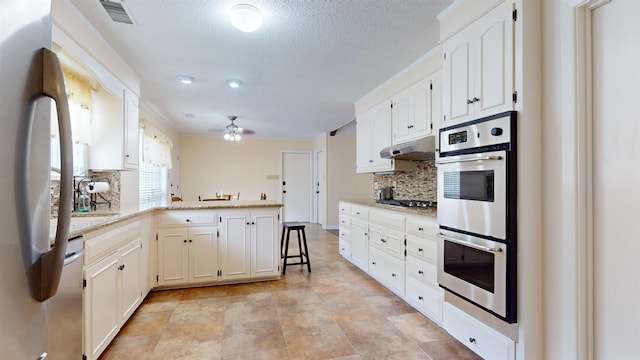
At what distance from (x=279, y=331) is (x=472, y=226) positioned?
163 centimetres

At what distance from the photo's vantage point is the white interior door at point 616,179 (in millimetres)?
1250

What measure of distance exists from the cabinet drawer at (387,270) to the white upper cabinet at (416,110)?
129 centimetres

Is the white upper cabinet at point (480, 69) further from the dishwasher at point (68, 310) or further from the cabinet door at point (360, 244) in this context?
the dishwasher at point (68, 310)

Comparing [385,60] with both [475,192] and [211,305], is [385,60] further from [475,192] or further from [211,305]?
[211,305]

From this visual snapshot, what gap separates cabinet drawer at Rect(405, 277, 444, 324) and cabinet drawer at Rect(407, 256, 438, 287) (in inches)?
1.5

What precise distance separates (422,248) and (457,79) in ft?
4.51

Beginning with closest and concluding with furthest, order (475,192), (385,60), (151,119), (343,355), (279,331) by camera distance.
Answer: (475,192) → (343,355) → (279,331) → (385,60) → (151,119)

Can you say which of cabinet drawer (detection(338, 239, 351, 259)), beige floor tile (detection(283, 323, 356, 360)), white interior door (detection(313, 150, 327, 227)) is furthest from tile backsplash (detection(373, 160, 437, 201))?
white interior door (detection(313, 150, 327, 227))

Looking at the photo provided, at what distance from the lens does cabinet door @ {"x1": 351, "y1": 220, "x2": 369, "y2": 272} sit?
3697mm

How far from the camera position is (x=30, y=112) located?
62cm

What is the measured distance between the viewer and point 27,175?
24.2 inches

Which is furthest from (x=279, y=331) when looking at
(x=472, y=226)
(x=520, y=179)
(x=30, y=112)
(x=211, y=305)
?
(x=30, y=112)

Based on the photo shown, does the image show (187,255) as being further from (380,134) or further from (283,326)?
(380,134)

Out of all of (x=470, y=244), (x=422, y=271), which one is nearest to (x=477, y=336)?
(x=470, y=244)
